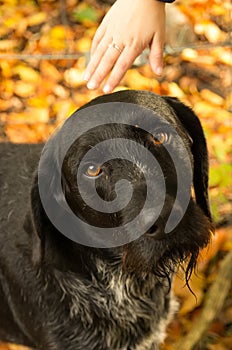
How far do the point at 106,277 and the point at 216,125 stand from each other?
7.55ft

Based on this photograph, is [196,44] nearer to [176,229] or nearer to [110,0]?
[110,0]

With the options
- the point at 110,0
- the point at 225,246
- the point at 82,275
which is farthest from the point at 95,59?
the point at 110,0

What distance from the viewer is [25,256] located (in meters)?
3.59

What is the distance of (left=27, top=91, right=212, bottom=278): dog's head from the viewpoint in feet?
9.50

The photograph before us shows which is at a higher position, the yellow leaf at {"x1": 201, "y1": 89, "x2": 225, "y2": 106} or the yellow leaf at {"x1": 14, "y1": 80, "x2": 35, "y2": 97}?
the yellow leaf at {"x1": 201, "y1": 89, "x2": 225, "y2": 106}

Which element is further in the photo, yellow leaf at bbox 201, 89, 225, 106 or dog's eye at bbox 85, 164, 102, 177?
yellow leaf at bbox 201, 89, 225, 106

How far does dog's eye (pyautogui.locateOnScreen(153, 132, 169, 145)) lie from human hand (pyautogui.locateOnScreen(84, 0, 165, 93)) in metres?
0.67

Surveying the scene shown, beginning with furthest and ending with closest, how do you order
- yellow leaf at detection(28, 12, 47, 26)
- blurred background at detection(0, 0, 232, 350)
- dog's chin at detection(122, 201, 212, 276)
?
yellow leaf at detection(28, 12, 47, 26) → blurred background at detection(0, 0, 232, 350) → dog's chin at detection(122, 201, 212, 276)

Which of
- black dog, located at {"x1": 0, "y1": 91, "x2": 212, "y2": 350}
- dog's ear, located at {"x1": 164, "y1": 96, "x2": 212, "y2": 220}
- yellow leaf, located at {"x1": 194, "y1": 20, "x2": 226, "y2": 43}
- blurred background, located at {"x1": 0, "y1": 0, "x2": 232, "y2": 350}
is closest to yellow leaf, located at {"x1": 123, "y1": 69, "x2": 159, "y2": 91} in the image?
blurred background, located at {"x1": 0, "y1": 0, "x2": 232, "y2": 350}

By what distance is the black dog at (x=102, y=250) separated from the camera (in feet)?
9.75

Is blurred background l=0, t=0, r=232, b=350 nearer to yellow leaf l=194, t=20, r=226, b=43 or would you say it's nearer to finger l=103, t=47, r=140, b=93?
yellow leaf l=194, t=20, r=226, b=43

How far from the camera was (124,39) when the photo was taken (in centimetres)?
364

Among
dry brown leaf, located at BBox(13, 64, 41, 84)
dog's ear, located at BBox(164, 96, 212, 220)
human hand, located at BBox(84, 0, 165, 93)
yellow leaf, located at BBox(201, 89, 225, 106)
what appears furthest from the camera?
dry brown leaf, located at BBox(13, 64, 41, 84)

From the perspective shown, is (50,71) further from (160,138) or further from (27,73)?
(160,138)
